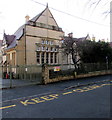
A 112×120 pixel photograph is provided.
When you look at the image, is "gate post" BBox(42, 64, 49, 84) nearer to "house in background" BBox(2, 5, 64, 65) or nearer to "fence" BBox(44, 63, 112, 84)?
"fence" BBox(44, 63, 112, 84)

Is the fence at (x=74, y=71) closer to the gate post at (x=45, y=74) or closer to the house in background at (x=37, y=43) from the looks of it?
the gate post at (x=45, y=74)

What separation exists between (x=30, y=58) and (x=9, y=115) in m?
16.5

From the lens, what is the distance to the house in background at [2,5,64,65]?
20.5m

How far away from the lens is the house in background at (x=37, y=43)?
67.4ft

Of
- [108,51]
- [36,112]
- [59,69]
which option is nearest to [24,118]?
[36,112]

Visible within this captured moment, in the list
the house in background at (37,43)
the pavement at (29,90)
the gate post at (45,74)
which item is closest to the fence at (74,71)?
the gate post at (45,74)

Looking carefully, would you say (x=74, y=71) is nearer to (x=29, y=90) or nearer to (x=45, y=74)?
(x=45, y=74)

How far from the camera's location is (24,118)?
4602mm

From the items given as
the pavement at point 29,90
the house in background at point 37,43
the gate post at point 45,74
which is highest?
the house in background at point 37,43

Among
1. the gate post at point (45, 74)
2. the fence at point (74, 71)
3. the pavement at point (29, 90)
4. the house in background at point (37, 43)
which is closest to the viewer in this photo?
the pavement at point (29, 90)

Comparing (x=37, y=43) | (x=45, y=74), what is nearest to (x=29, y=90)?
(x=45, y=74)

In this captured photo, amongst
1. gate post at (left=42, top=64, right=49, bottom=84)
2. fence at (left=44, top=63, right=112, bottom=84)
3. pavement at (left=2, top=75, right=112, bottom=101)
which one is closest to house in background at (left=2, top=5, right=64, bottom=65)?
fence at (left=44, top=63, right=112, bottom=84)

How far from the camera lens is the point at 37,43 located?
2164 centimetres

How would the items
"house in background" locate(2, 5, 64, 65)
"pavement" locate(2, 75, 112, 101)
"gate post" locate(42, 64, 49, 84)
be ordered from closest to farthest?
"pavement" locate(2, 75, 112, 101) → "gate post" locate(42, 64, 49, 84) → "house in background" locate(2, 5, 64, 65)
